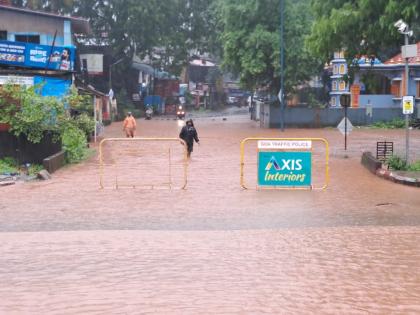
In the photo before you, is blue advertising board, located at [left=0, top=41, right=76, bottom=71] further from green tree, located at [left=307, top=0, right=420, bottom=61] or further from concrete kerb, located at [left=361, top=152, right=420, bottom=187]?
concrete kerb, located at [left=361, top=152, right=420, bottom=187]

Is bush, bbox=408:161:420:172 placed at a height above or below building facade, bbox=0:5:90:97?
below

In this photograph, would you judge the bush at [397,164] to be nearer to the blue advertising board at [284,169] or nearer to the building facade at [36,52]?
the blue advertising board at [284,169]

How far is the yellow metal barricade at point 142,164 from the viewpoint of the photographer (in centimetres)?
1638

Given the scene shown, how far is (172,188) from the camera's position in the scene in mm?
15844

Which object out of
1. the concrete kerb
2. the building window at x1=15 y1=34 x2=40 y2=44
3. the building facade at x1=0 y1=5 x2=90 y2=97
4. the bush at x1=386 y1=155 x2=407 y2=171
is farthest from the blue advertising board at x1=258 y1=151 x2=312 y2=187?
the building window at x1=15 y1=34 x2=40 y2=44

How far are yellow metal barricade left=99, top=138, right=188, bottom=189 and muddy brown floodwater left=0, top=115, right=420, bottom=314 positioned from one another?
0.34 metres

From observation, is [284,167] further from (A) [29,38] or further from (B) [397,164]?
(A) [29,38]

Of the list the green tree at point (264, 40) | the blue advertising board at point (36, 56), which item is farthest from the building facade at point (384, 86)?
the blue advertising board at point (36, 56)

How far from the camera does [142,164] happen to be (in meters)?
21.7

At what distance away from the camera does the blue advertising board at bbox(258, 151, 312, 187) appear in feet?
49.6

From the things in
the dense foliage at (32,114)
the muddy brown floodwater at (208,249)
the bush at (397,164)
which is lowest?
the muddy brown floodwater at (208,249)

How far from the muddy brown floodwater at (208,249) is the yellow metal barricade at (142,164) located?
1.13 feet

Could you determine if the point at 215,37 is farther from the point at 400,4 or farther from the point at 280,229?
the point at 280,229

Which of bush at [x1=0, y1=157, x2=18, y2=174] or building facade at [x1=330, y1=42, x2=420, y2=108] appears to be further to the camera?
building facade at [x1=330, y1=42, x2=420, y2=108]
